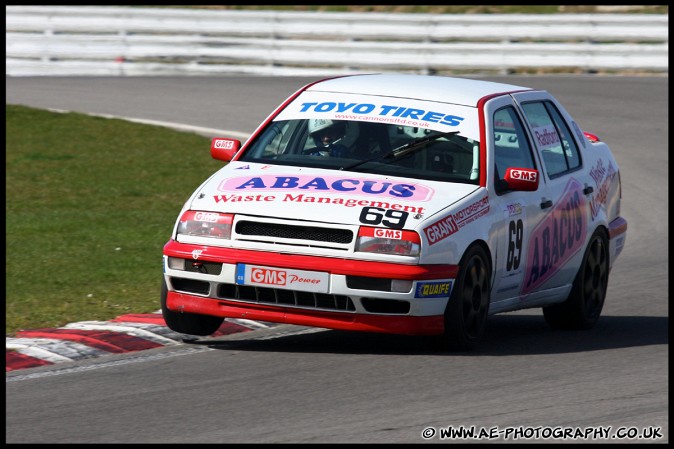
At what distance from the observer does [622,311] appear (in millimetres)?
10070

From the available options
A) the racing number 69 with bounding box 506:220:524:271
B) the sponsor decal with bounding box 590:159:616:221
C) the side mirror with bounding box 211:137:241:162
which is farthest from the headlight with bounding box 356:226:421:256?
the sponsor decal with bounding box 590:159:616:221

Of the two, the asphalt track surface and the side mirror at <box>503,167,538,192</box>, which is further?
the side mirror at <box>503,167,538,192</box>

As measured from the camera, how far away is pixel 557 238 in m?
8.84

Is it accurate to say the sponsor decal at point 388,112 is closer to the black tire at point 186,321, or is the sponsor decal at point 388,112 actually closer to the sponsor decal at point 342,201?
the sponsor decal at point 342,201

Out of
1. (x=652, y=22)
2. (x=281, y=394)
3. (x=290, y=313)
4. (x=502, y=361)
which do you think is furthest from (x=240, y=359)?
(x=652, y=22)

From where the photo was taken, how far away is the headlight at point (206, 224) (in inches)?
301

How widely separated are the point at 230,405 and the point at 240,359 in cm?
117

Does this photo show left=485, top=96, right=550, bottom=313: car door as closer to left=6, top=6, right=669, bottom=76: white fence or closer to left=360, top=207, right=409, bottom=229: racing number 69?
left=360, top=207, right=409, bottom=229: racing number 69

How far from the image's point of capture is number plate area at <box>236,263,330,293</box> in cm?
742

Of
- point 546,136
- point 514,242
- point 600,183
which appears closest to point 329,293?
point 514,242

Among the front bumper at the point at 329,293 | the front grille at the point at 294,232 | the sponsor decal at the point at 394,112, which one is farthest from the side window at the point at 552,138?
the front grille at the point at 294,232

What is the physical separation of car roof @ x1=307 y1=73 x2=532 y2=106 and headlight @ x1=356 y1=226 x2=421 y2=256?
155cm

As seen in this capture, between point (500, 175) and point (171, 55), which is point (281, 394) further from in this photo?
point (171, 55)

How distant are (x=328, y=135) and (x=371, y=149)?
0.31 m
